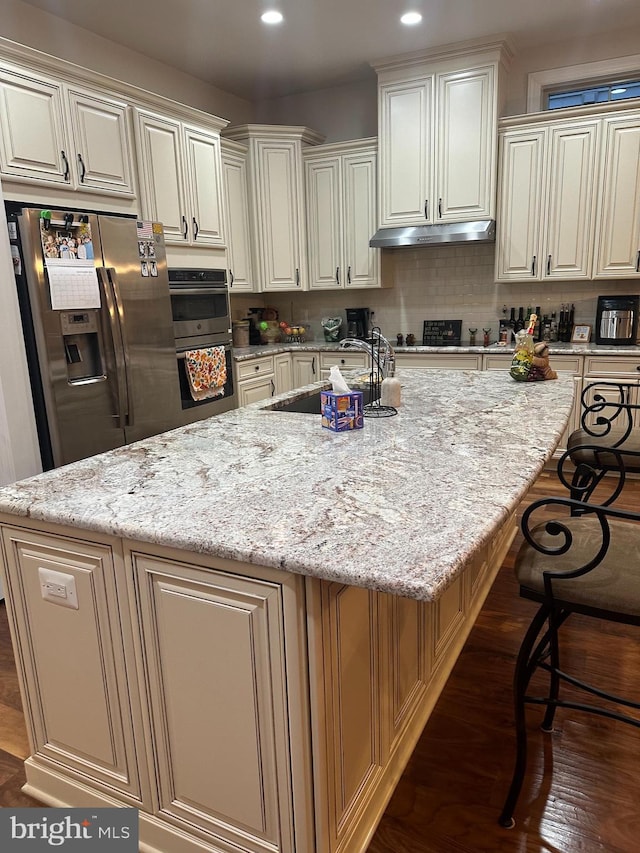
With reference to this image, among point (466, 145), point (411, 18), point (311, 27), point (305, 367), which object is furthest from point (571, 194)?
point (305, 367)

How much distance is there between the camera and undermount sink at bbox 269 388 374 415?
253cm

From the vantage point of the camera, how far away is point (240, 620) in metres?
1.23

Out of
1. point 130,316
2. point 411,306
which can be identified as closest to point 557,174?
point 411,306

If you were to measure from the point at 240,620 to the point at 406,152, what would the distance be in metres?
4.22

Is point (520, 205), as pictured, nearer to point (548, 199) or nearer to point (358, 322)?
point (548, 199)

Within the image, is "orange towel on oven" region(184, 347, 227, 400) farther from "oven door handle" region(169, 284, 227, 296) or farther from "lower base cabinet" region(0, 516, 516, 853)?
"lower base cabinet" region(0, 516, 516, 853)

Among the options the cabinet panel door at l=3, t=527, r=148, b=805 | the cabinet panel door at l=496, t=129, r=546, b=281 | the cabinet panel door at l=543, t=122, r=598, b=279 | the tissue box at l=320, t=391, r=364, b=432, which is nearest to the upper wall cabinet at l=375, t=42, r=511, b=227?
the cabinet panel door at l=496, t=129, r=546, b=281

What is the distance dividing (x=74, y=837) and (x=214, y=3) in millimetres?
4054

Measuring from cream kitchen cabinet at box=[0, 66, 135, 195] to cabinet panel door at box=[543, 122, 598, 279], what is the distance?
2865 millimetres

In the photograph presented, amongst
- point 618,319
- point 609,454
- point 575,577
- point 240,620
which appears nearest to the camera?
point 240,620

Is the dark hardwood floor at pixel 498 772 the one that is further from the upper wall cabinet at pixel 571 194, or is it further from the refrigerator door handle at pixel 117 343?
the upper wall cabinet at pixel 571 194

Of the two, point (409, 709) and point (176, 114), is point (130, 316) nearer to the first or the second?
point (176, 114)

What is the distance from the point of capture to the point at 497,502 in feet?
4.32

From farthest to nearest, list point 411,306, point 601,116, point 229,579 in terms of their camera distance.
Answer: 1. point 411,306
2. point 601,116
3. point 229,579
